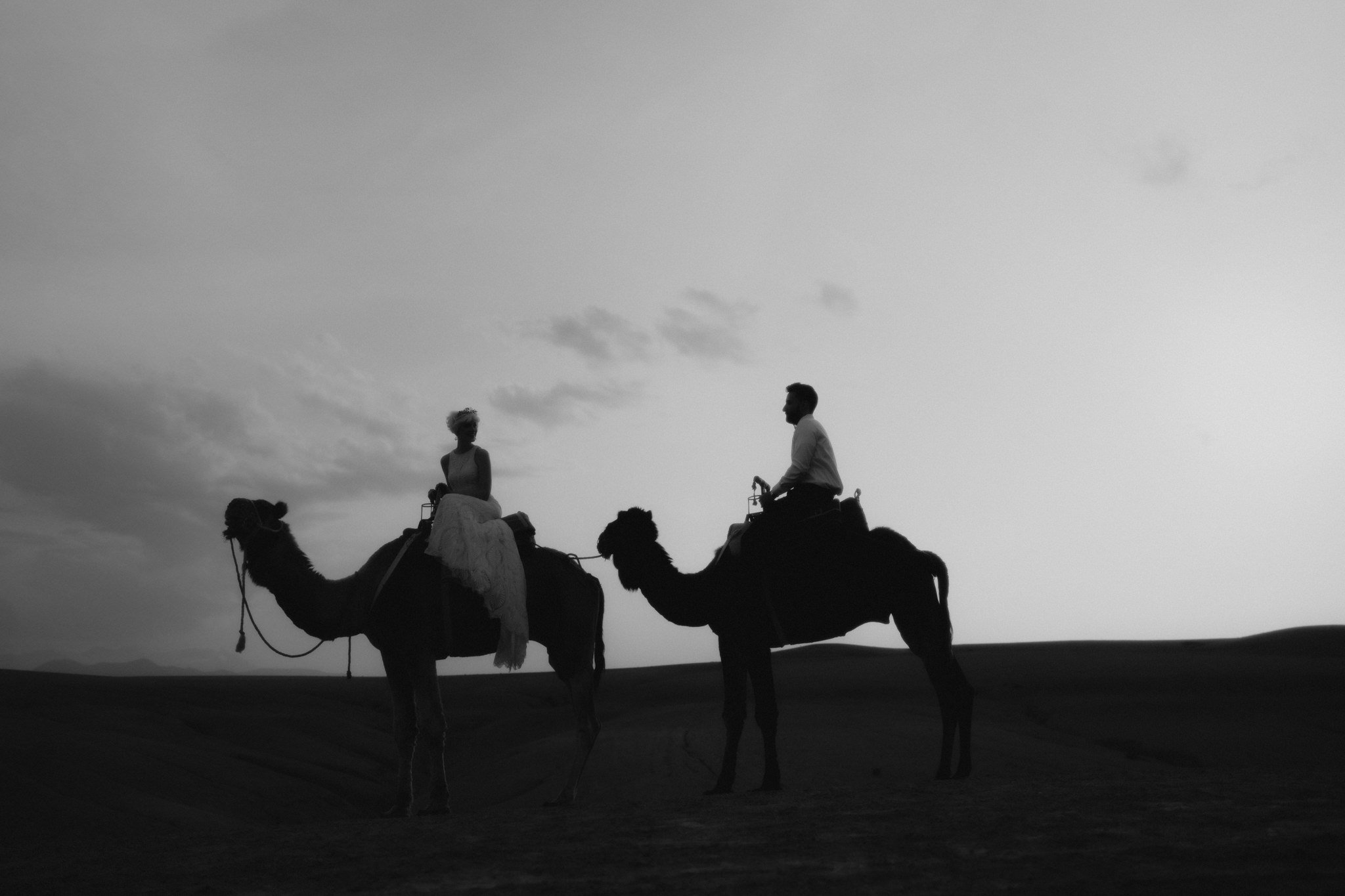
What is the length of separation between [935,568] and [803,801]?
10.6ft

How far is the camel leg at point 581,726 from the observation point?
10062mm

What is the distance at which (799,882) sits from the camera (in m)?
5.59

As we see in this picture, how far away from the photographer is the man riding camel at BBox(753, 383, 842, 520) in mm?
10695

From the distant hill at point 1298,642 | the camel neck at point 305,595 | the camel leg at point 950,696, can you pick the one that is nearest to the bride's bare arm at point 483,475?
the camel neck at point 305,595

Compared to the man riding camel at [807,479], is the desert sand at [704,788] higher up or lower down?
lower down

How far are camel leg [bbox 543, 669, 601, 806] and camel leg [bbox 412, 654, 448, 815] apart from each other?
0.92m

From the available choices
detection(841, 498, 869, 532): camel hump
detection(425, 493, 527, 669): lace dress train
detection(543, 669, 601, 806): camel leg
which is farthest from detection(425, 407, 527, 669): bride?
detection(841, 498, 869, 532): camel hump

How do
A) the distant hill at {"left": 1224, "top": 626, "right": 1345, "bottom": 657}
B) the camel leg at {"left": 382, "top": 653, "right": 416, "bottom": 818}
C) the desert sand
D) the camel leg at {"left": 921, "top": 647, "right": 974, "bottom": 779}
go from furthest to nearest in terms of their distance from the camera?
the distant hill at {"left": 1224, "top": 626, "right": 1345, "bottom": 657} < the camel leg at {"left": 921, "top": 647, "right": 974, "bottom": 779} < the camel leg at {"left": 382, "top": 653, "right": 416, "bottom": 818} < the desert sand

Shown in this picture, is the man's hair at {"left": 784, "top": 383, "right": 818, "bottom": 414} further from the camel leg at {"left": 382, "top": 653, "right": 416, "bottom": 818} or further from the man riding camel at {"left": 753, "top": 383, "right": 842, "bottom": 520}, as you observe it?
the camel leg at {"left": 382, "top": 653, "right": 416, "bottom": 818}

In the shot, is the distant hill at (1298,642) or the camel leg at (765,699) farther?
the distant hill at (1298,642)

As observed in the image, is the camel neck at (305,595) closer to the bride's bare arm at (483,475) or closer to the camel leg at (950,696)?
the bride's bare arm at (483,475)

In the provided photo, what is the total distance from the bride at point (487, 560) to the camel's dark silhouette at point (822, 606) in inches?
70.2

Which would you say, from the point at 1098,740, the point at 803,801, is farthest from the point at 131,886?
the point at 1098,740

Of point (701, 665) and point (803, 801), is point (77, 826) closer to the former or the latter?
point (803, 801)
